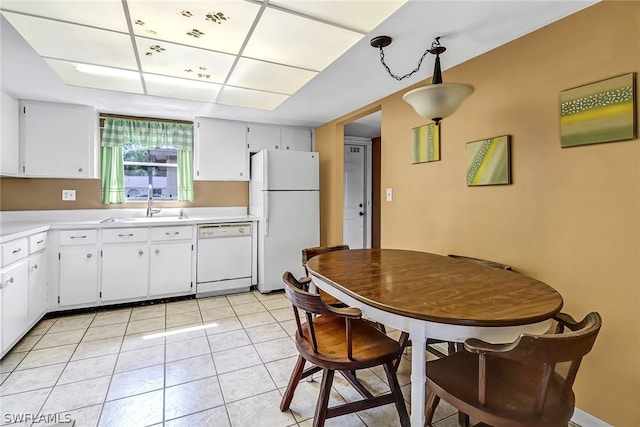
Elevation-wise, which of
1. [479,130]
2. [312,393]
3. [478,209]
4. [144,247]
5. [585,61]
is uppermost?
[585,61]

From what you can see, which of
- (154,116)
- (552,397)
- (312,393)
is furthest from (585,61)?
(154,116)

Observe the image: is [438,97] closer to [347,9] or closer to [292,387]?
[347,9]

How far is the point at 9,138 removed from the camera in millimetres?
2953

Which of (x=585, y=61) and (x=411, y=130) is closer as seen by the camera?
(x=585, y=61)

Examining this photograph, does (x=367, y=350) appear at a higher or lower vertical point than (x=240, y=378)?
higher

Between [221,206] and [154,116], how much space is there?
4.57 feet

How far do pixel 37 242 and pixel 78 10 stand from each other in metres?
2.11

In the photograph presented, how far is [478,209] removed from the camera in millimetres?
2191

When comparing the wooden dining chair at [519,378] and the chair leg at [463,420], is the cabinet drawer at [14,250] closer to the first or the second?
the wooden dining chair at [519,378]

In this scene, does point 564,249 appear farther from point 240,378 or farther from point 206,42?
point 206,42

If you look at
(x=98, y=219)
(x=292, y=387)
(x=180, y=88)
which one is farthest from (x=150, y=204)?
(x=292, y=387)

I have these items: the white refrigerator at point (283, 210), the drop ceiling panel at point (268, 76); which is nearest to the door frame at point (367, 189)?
the white refrigerator at point (283, 210)

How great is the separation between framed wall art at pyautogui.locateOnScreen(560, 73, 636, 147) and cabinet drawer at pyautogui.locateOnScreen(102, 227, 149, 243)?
3698 mm

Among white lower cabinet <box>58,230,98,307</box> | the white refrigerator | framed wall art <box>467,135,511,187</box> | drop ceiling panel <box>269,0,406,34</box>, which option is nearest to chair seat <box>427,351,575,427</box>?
framed wall art <box>467,135,511,187</box>
